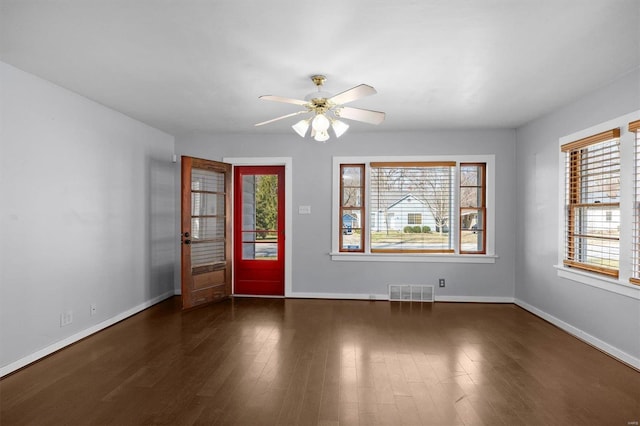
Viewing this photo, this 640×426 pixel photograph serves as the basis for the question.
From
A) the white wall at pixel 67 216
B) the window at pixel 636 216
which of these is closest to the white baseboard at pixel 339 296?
the white wall at pixel 67 216

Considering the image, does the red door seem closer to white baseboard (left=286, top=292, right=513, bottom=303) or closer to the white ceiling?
white baseboard (left=286, top=292, right=513, bottom=303)

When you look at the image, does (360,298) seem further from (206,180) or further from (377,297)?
(206,180)

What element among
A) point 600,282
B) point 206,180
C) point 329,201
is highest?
point 206,180

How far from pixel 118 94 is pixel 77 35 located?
4.30 ft

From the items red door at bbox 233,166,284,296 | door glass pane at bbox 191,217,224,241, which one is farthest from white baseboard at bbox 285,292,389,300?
door glass pane at bbox 191,217,224,241

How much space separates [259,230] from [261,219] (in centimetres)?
17

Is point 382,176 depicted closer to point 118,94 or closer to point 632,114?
point 632,114

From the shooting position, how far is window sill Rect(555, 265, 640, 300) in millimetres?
3155

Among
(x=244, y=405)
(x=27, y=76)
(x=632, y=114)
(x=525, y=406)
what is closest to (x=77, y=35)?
(x=27, y=76)

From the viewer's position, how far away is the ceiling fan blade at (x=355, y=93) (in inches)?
102

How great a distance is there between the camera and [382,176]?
550cm

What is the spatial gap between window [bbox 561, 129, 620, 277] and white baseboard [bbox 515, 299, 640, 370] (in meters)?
0.66

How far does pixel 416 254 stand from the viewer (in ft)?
17.6

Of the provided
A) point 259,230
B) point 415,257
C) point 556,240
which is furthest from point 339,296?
point 556,240
